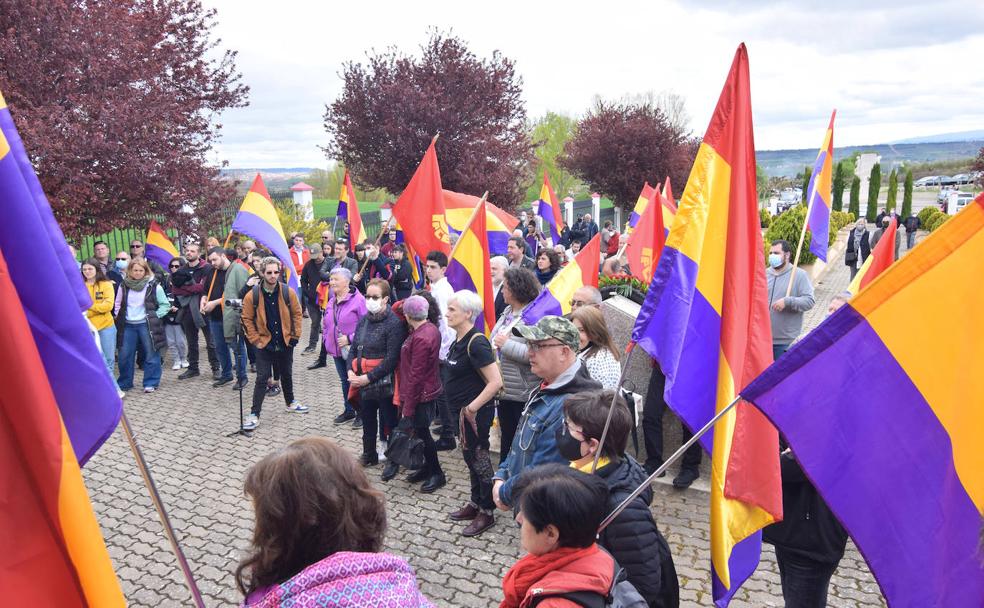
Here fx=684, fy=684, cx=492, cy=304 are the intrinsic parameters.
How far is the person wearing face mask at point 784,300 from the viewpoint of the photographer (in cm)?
665

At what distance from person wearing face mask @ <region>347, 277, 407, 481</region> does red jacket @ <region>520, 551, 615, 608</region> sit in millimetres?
3769

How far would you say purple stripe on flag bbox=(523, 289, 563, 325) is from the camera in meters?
5.73

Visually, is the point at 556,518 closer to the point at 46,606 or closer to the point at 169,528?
the point at 169,528

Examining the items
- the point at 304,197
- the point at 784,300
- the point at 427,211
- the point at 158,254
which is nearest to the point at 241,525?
the point at 427,211

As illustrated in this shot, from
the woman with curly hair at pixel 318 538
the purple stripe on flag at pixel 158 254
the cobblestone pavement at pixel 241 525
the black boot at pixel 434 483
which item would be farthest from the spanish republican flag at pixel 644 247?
the purple stripe on flag at pixel 158 254

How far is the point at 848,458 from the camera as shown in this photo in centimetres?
240

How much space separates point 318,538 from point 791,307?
5.85 metres

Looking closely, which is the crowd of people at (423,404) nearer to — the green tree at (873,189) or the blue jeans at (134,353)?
the blue jeans at (134,353)

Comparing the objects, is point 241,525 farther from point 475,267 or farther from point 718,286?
point 718,286

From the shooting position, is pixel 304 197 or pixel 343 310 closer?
pixel 343 310

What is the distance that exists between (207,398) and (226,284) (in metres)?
1.50

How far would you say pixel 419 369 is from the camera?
5.45 metres

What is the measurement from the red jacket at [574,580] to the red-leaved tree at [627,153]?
2740cm

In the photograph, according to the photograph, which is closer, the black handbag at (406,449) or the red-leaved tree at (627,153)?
the black handbag at (406,449)
